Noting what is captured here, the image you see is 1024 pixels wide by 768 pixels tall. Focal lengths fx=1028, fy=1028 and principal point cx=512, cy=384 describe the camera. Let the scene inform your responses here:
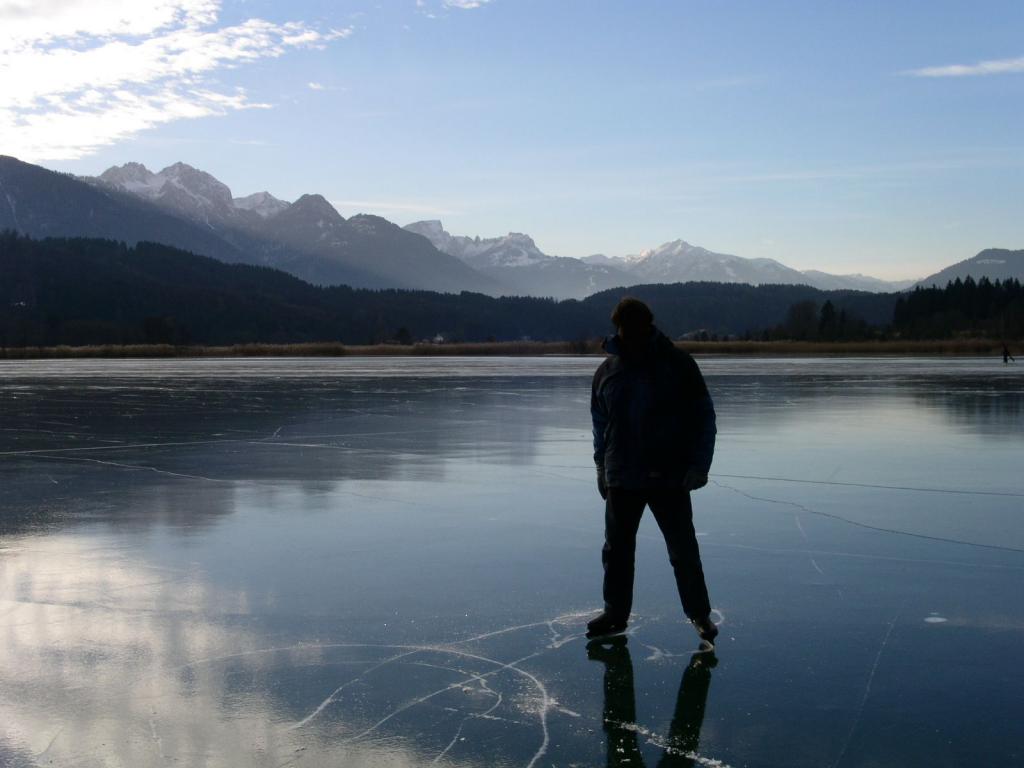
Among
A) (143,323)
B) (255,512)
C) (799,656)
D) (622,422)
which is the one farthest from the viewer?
(143,323)

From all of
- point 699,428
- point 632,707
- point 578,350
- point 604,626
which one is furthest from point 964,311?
point 632,707

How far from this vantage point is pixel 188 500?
31.2 ft

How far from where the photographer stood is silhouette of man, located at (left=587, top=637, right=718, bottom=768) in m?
3.84

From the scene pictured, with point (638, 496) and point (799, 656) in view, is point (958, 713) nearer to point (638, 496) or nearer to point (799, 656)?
point (799, 656)

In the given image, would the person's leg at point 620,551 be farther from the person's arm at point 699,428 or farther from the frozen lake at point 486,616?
the person's arm at point 699,428

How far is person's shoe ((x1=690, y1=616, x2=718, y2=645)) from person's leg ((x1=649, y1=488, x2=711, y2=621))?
4cm

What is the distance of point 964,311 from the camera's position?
134 meters

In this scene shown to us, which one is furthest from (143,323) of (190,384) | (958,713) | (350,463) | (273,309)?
(958,713)

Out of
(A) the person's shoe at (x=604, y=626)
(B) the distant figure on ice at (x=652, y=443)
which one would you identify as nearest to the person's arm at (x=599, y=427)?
(B) the distant figure on ice at (x=652, y=443)

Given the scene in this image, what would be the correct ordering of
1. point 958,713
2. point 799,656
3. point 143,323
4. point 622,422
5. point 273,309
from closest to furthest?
point 958,713
point 799,656
point 622,422
point 143,323
point 273,309

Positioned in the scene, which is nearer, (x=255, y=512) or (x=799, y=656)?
(x=799, y=656)

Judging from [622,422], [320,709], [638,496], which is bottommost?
[320,709]

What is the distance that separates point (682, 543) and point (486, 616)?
45.7 inches

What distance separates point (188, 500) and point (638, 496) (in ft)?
18.2
